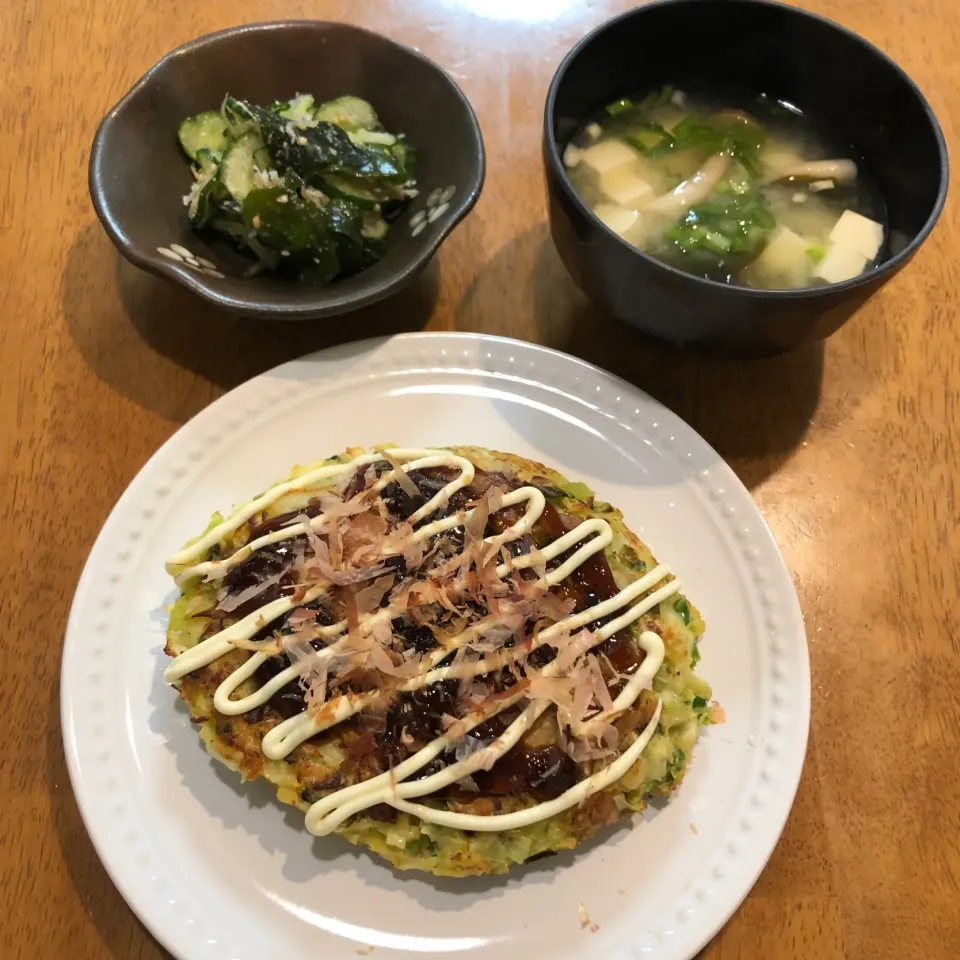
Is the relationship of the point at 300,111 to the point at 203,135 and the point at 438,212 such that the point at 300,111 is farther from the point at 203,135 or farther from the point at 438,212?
the point at 438,212

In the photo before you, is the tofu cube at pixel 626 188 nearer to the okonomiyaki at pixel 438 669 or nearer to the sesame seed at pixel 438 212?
the sesame seed at pixel 438 212

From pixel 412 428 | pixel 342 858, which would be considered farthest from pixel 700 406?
pixel 342 858

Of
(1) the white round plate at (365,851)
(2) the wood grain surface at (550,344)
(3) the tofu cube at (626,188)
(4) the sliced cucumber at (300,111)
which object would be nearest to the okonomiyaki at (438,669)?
(1) the white round plate at (365,851)

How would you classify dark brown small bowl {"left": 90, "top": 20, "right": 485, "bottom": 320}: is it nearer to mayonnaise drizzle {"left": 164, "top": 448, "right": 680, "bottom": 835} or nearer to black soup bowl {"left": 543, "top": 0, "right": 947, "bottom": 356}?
black soup bowl {"left": 543, "top": 0, "right": 947, "bottom": 356}

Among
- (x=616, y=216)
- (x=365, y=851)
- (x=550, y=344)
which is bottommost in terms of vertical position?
(x=365, y=851)

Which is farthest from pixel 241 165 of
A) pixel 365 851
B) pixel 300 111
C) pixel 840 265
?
pixel 365 851

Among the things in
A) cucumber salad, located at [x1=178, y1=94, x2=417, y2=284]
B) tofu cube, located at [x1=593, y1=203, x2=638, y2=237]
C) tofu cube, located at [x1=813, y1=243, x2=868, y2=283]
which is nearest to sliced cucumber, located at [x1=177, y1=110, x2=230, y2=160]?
cucumber salad, located at [x1=178, y1=94, x2=417, y2=284]

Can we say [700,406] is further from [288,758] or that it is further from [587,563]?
[288,758]
